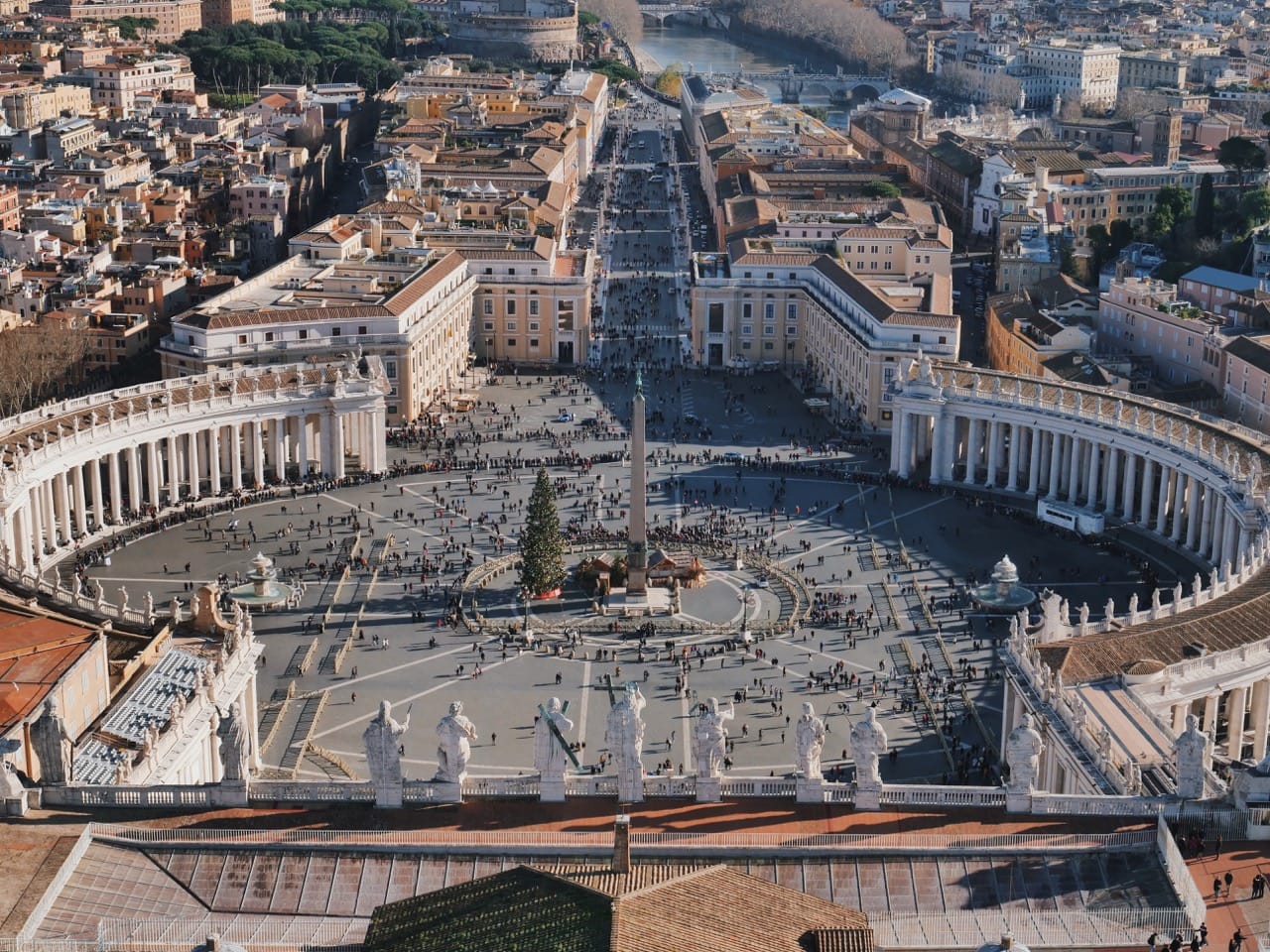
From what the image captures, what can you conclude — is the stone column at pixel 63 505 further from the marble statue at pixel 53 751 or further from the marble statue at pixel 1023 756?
the marble statue at pixel 1023 756

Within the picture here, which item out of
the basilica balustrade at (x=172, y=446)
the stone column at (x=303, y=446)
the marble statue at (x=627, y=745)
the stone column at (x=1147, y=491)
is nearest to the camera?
the marble statue at (x=627, y=745)

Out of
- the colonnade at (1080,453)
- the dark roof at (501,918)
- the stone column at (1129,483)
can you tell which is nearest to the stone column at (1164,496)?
the colonnade at (1080,453)

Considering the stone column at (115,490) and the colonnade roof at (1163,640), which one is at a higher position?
the colonnade roof at (1163,640)

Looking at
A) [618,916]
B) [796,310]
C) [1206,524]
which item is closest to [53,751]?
[618,916]

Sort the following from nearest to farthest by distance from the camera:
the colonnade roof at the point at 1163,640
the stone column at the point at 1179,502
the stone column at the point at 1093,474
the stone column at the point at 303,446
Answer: the colonnade roof at the point at 1163,640 → the stone column at the point at 1179,502 → the stone column at the point at 1093,474 → the stone column at the point at 303,446

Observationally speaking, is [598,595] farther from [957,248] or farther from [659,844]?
[957,248]

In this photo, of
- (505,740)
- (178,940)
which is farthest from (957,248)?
(178,940)

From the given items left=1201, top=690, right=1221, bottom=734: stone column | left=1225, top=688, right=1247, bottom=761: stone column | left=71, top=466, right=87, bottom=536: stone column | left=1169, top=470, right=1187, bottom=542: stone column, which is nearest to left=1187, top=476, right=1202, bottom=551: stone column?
left=1169, top=470, right=1187, bottom=542: stone column
